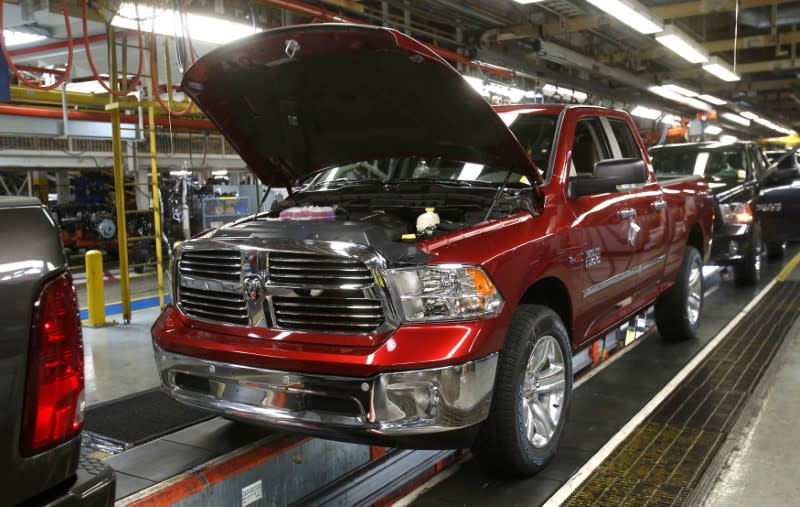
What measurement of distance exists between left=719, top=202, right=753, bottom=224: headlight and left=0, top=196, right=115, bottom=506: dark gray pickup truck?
25.0ft

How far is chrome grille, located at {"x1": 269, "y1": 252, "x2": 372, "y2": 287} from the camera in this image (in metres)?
2.51

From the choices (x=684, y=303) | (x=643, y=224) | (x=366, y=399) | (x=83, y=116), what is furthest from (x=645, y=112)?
(x=366, y=399)

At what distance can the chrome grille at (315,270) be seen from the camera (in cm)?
251

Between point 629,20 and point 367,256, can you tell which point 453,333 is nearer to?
point 367,256

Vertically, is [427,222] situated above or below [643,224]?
above

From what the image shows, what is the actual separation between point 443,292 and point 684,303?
350 cm

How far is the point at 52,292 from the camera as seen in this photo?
1438 millimetres

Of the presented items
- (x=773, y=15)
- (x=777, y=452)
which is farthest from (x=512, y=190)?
(x=773, y=15)

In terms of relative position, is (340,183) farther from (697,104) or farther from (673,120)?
(673,120)

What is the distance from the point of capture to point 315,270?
2574 mm

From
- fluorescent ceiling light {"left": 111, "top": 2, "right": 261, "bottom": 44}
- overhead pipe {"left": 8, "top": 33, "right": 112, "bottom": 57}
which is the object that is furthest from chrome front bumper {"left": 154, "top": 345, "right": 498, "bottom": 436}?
overhead pipe {"left": 8, "top": 33, "right": 112, "bottom": 57}

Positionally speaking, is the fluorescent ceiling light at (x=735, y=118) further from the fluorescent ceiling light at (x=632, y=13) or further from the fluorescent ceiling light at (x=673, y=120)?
the fluorescent ceiling light at (x=632, y=13)

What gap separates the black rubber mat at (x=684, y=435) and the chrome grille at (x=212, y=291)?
169cm

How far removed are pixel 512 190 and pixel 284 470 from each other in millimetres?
1685
